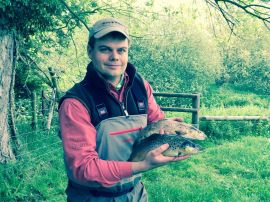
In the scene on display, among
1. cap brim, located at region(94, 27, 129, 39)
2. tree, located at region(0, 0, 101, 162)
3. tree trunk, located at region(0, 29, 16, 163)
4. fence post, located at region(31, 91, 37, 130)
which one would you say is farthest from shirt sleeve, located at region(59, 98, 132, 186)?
fence post, located at region(31, 91, 37, 130)

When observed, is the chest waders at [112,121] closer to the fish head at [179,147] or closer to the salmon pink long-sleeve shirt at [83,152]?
the salmon pink long-sleeve shirt at [83,152]

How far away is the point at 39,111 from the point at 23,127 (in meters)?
0.74

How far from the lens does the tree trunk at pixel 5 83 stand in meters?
4.95

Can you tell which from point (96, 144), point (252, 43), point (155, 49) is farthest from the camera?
point (252, 43)

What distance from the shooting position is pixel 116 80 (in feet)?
6.73

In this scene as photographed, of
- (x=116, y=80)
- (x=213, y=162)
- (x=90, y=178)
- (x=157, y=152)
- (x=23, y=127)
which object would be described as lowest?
(x=213, y=162)

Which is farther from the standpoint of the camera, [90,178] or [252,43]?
[252,43]

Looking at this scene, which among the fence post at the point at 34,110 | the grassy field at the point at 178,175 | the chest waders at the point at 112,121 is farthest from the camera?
the fence post at the point at 34,110

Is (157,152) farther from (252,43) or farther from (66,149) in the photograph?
(252,43)

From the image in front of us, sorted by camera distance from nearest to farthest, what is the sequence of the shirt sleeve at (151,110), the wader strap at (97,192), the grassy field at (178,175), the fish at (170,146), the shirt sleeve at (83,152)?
the shirt sleeve at (83,152) < the fish at (170,146) < the wader strap at (97,192) < the shirt sleeve at (151,110) < the grassy field at (178,175)

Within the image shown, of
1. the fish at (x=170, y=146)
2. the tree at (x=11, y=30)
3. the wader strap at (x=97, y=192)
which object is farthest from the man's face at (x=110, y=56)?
the tree at (x=11, y=30)

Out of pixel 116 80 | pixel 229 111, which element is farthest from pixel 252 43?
pixel 116 80

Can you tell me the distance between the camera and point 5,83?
197 inches

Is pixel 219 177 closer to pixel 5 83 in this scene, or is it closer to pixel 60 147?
pixel 60 147
